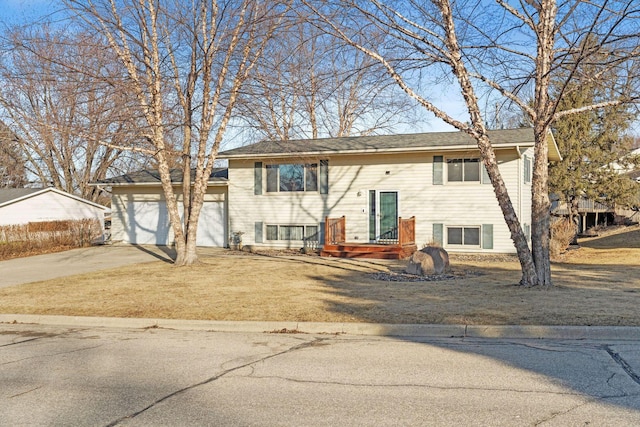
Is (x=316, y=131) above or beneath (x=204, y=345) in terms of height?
above

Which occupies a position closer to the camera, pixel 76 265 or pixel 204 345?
pixel 204 345

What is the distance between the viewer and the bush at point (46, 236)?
888 inches

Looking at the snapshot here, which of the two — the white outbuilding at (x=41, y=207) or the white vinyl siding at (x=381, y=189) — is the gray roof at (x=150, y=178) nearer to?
the white vinyl siding at (x=381, y=189)

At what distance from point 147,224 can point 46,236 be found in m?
4.18

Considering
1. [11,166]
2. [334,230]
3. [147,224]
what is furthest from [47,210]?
[11,166]

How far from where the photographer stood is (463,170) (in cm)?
2097

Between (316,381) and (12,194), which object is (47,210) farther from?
(316,381)

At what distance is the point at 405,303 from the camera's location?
34.8 feet

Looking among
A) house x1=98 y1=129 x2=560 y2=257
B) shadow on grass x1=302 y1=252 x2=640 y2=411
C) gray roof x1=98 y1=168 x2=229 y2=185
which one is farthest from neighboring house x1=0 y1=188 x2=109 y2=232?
shadow on grass x1=302 y1=252 x2=640 y2=411

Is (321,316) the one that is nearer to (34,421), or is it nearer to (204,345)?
(204,345)

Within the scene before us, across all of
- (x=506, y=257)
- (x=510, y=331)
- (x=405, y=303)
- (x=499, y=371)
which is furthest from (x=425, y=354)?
(x=506, y=257)

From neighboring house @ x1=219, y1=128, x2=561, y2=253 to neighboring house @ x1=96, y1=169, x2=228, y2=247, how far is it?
1171mm

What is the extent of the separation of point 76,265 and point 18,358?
11.9 m

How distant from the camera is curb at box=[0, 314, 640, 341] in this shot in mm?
8148
